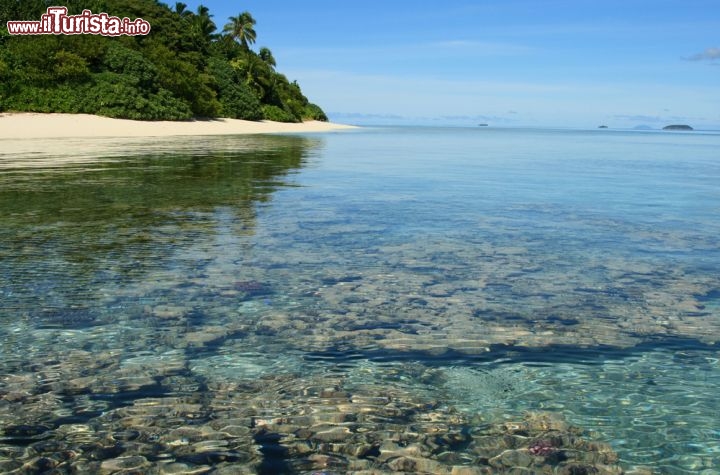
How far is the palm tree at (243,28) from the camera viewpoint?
109 metres

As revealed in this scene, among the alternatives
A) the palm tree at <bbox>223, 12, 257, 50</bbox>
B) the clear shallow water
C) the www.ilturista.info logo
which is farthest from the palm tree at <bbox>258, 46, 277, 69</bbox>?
the clear shallow water

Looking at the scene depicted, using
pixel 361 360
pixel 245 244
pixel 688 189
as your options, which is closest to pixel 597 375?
pixel 361 360

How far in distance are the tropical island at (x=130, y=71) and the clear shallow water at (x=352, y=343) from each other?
4789 cm

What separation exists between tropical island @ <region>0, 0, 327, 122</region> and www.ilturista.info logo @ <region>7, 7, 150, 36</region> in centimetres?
90

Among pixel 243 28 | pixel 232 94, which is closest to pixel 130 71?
pixel 232 94

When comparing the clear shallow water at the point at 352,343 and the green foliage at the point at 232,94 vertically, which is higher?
the green foliage at the point at 232,94

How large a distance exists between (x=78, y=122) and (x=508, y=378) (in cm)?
5395

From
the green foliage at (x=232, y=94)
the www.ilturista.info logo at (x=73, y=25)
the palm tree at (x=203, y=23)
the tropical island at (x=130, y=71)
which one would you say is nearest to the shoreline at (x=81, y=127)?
the tropical island at (x=130, y=71)

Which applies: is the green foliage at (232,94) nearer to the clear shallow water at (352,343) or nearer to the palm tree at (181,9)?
the palm tree at (181,9)

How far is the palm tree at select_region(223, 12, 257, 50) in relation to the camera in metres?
109

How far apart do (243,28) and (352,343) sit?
11263 centimetres

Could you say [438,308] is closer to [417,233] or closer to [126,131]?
[417,233]

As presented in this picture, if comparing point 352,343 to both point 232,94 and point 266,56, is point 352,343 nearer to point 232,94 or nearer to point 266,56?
point 232,94

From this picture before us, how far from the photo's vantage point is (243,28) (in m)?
109
